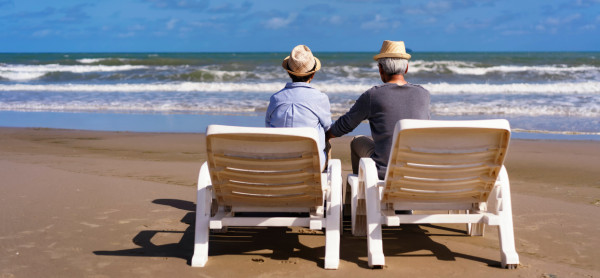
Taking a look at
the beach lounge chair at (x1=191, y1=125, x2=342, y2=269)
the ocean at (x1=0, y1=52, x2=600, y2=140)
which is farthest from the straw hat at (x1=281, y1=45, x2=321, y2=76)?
the ocean at (x1=0, y1=52, x2=600, y2=140)

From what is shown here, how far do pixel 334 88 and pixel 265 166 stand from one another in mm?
17031

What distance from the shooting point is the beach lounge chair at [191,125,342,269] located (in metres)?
3.45

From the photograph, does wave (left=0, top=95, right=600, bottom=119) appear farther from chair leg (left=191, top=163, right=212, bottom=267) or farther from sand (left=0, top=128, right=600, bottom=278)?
chair leg (left=191, top=163, right=212, bottom=267)

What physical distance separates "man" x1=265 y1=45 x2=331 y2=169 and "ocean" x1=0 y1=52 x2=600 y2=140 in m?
6.51

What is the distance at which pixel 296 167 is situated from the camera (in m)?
3.59

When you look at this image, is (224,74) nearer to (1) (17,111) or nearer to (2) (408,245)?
(1) (17,111)

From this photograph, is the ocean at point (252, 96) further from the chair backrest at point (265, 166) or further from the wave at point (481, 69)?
the chair backrest at point (265, 166)

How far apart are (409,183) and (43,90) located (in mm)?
19540

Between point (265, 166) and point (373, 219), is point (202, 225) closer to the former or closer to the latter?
point (265, 166)

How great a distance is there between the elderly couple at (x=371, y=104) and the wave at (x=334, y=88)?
14.7 m

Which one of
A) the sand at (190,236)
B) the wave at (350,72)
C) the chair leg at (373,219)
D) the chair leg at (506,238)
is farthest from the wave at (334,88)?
the chair leg at (373,219)

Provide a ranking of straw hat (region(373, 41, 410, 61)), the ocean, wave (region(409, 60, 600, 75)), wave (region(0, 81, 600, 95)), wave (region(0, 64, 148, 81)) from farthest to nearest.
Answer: wave (region(0, 64, 148, 81)) → wave (region(409, 60, 600, 75)) → wave (region(0, 81, 600, 95)) → the ocean → straw hat (region(373, 41, 410, 61))

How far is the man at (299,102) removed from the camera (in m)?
4.28

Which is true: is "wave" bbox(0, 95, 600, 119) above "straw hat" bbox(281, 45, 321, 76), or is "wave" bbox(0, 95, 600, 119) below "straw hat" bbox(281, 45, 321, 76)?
below
